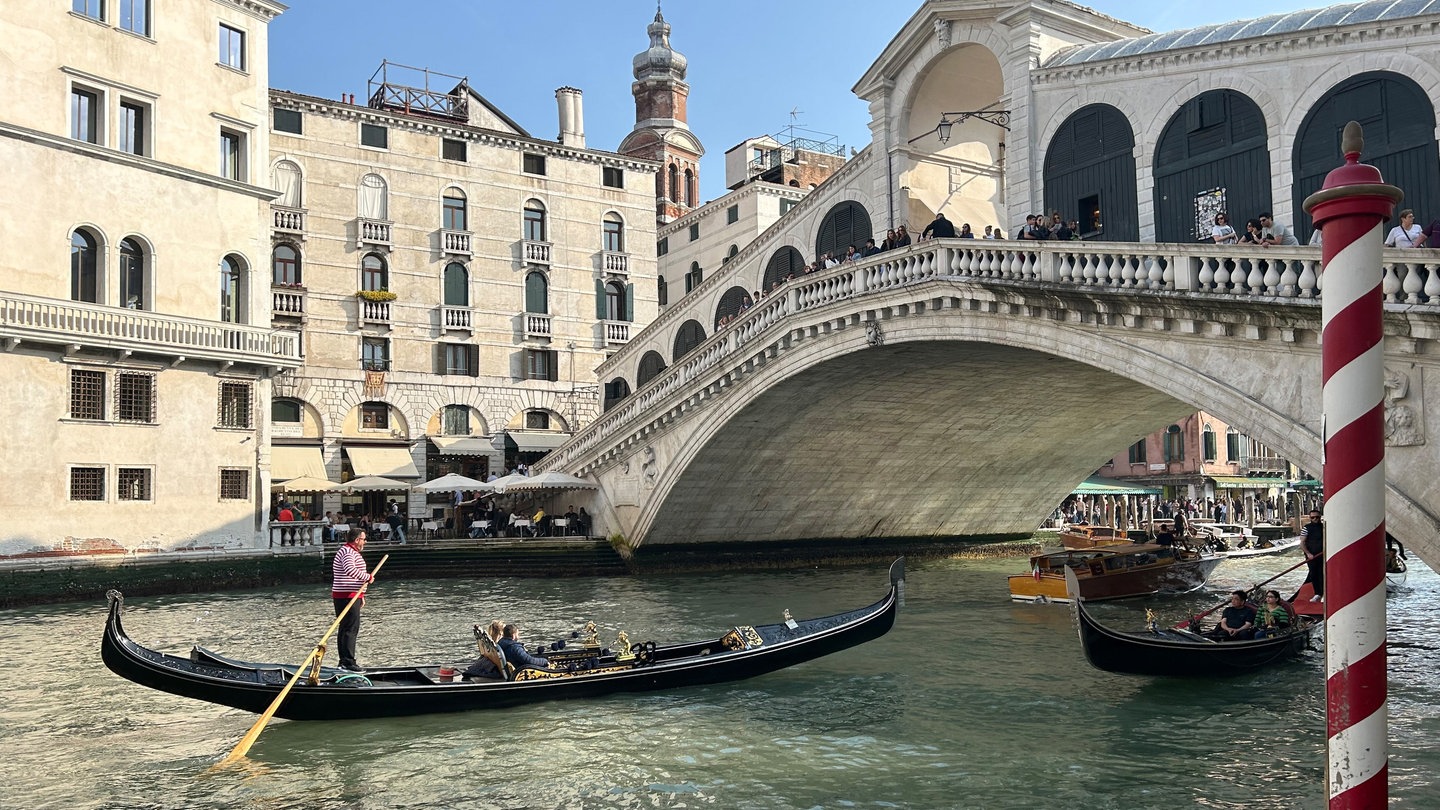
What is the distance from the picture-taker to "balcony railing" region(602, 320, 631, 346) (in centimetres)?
2795

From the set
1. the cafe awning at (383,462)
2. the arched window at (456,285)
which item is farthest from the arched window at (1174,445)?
the cafe awning at (383,462)

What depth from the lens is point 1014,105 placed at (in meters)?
15.2

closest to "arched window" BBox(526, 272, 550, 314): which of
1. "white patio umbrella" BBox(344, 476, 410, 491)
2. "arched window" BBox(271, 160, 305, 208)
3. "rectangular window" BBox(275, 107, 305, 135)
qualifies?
"arched window" BBox(271, 160, 305, 208)

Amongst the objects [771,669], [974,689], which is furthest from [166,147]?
[974,689]

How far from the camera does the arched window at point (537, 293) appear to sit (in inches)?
1054

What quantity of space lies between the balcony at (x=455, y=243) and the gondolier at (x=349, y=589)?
16.8 m

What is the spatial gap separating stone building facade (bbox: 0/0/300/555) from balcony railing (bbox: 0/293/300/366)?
1.1 inches

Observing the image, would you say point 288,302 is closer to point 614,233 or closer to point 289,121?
point 289,121

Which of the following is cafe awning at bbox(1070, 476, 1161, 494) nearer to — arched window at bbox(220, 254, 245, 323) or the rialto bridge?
the rialto bridge

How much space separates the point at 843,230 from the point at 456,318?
1009 cm

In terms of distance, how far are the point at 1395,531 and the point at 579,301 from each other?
20731 millimetres

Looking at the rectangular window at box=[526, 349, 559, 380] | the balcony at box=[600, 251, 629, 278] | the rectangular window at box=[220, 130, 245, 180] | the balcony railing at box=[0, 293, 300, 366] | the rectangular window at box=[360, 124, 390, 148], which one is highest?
the rectangular window at box=[360, 124, 390, 148]

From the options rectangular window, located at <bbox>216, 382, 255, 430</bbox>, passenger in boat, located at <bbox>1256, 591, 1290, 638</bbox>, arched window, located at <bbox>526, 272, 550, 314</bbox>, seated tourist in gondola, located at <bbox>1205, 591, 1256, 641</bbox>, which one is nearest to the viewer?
seated tourist in gondola, located at <bbox>1205, 591, 1256, 641</bbox>

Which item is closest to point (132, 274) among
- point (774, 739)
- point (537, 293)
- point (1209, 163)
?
point (537, 293)
